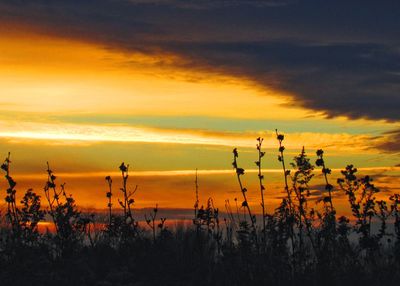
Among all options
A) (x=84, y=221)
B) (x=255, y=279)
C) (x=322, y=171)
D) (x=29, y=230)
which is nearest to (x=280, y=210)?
(x=322, y=171)

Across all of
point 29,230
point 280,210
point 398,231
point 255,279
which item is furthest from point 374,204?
point 29,230

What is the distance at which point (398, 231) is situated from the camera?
13789 millimetres

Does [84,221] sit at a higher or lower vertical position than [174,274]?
higher

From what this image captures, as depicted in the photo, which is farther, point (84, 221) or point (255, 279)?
point (84, 221)

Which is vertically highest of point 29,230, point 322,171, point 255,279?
point 322,171

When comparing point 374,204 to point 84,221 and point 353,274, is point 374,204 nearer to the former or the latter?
point 353,274

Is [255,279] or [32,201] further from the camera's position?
[32,201]

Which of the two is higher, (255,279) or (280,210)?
(280,210)

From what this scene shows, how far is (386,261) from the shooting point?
46.3ft

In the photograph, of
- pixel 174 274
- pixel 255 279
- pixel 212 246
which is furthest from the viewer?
pixel 212 246

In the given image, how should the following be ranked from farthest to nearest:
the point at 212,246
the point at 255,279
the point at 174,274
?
the point at 212,246
the point at 174,274
the point at 255,279

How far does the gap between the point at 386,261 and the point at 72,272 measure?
5.91 m

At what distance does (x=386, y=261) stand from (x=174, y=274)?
410 centimetres

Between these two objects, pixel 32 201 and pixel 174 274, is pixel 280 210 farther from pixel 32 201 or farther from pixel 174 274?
pixel 32 201
